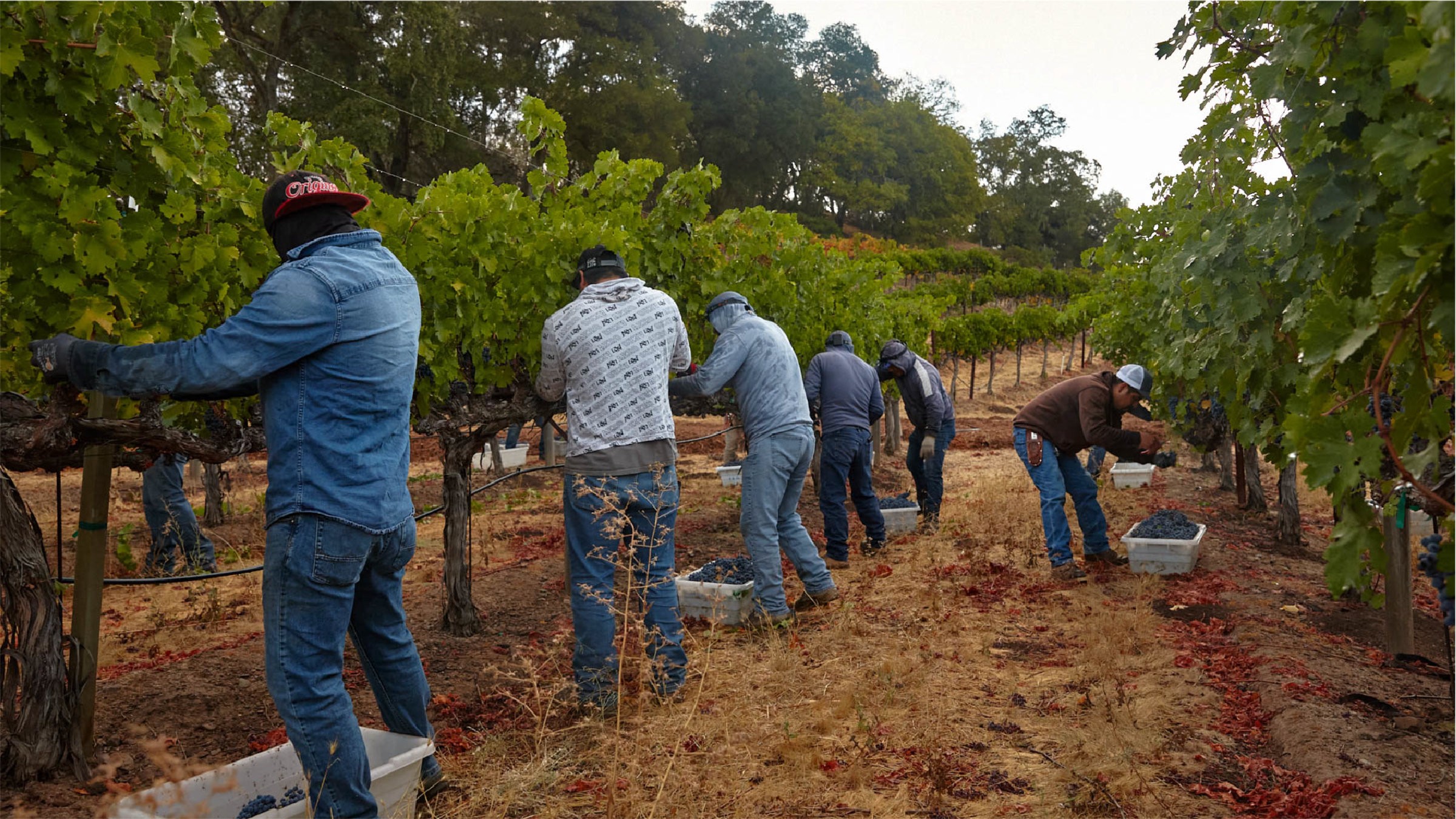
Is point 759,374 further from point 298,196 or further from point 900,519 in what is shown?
point 900,519

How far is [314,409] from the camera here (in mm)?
2896

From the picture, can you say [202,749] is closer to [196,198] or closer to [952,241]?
[196,198]

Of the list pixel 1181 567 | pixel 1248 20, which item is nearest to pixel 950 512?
pixel 1181 567

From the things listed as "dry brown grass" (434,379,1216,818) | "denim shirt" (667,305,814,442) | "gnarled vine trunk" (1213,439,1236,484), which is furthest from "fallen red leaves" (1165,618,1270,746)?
"gnarled vine trunk" (1213,439,1236,484)

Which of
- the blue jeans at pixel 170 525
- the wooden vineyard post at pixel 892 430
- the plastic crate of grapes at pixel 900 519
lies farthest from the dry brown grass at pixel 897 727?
the wooden vineyard post at pixel 892 430

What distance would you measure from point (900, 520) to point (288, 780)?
21.7ft

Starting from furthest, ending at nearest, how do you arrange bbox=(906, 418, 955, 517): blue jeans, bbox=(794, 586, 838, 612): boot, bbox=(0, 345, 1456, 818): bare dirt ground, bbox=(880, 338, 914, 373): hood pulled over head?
bbox=(906, 418, 955, 517): blue jeans
bbox=(880, 338, 914, 373): hood pulled over head
bbox=(794, 586, 838, 612): boot
bbox=(0, 345, 1456, 818): bare dirt ground

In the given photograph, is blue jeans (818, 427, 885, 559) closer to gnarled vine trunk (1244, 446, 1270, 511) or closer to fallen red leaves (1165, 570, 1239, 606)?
fallen red leaves (1165, 570, 1239, 606)

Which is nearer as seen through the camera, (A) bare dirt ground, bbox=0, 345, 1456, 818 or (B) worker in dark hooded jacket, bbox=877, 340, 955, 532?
(A) bare dirt ground, bbox=0, 345, 1456, 818

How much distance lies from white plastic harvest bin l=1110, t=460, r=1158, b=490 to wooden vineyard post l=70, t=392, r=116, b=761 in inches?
452

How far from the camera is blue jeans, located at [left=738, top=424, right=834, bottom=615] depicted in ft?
18.9

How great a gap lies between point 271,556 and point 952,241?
71.1 meters

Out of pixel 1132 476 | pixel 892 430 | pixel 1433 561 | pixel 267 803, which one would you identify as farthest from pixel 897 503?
pixel 892 430

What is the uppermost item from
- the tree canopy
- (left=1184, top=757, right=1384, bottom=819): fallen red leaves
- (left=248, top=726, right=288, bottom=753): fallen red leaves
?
the tree canopy
